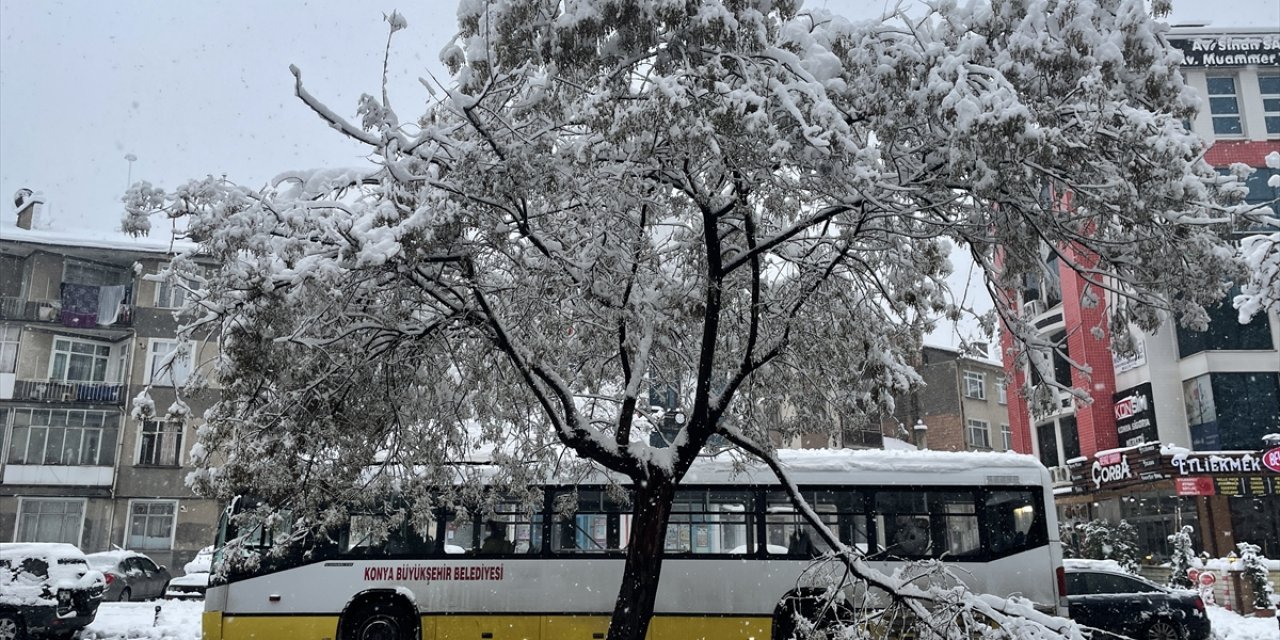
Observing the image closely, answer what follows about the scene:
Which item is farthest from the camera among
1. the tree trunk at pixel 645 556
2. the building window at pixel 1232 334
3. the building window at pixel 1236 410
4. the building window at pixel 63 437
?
the building window at pixel 63 437

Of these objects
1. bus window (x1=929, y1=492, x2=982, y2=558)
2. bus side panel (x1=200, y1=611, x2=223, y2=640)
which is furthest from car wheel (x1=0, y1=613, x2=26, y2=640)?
bus window (x1=929, y1=492, x2=982, y2=558)

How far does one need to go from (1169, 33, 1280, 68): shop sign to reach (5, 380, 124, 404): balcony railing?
39675mm

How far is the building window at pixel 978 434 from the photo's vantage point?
4619 cm

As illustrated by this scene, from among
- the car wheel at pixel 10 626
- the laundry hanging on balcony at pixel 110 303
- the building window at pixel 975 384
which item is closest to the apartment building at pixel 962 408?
the building window at pixel 975 384

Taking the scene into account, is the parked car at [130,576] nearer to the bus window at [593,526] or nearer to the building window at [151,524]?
the building window at [151,524]

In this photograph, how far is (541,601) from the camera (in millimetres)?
13141

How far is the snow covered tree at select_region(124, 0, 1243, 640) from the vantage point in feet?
21.0

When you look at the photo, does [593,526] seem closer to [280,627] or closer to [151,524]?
[280,627]

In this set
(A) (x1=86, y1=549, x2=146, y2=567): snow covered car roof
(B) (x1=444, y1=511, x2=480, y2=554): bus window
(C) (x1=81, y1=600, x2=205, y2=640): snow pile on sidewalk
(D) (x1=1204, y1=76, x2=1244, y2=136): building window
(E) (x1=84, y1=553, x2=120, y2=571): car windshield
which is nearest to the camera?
(B) (x1=444, y1=511, x2=480, y2=554): bus window

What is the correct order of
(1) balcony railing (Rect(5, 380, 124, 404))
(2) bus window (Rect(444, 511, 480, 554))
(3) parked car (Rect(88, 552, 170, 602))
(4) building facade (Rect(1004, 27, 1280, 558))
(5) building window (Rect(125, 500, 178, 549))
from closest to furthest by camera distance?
(2) bus window (Rect(444, 511, 480, 554)), (3) parked car (Rect(88, 552, 170, 602)), (4) building facade (Rect(1004, 27, 1280, 558)), (1) balcony railing (Rect(5, 380, 124, 404)), (5) building window (Rect(125, 500, 178, 549))

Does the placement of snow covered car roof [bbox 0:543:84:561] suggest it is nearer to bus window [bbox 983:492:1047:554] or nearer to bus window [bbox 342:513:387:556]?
bus window [bbox 342:513:387:556]

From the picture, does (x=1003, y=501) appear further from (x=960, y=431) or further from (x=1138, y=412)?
(x=960, y=431)

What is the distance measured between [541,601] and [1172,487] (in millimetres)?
23548

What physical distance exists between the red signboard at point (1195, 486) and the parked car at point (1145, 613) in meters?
13.6
